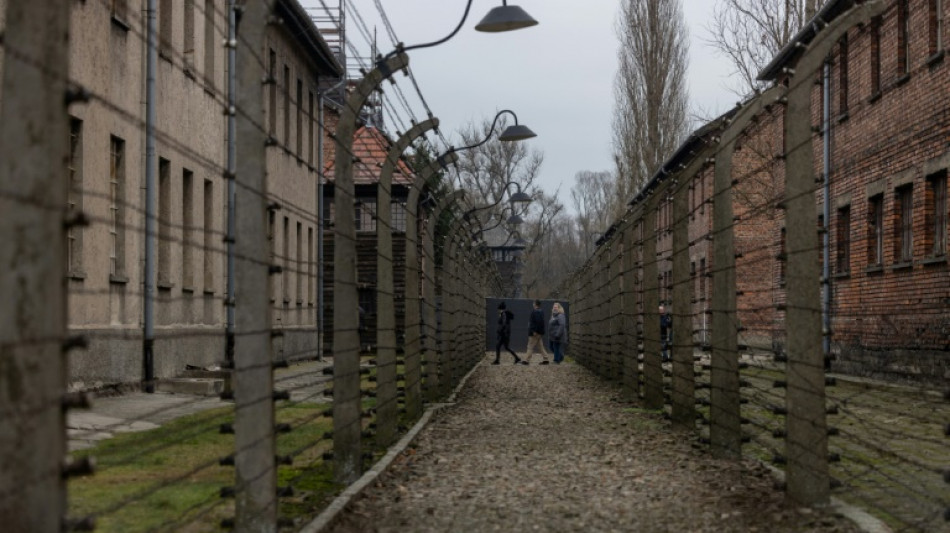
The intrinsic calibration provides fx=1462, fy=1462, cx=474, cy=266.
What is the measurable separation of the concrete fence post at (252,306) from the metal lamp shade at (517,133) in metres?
18.6

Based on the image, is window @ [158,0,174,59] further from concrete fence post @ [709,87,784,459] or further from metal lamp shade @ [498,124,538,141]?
concrete fence post @ [709,87,784,459]

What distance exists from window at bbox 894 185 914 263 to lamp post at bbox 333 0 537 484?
16760 millimetres

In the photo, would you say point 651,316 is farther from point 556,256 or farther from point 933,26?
point 556,256

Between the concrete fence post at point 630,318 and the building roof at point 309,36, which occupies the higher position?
the building roof at point 309,36

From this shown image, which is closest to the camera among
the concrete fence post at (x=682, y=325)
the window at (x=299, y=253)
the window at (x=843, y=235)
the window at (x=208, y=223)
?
the concrete fence post at (x=682, y=325)

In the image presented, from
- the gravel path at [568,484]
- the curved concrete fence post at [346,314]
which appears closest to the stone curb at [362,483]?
the gravel path at [568,484]

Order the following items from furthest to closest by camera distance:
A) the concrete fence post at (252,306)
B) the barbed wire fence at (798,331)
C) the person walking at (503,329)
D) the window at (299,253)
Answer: the person walking at (503,329), the window at (299,253), the barbed wire fence at (798,331), the concrete fence post at (252,306)

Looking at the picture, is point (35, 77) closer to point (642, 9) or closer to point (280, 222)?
point (280, 222)

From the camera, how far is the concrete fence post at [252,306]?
6742 mm

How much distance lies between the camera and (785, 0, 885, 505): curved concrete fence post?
27.0ft

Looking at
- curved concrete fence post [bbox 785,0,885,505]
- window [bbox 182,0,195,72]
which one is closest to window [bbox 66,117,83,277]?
window [bbox 182,0,195,72]

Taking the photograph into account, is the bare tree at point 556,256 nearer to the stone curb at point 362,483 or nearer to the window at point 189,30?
the window at point 189,30

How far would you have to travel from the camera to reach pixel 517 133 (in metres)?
25.6

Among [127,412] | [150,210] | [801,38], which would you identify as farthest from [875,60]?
[127,412]
